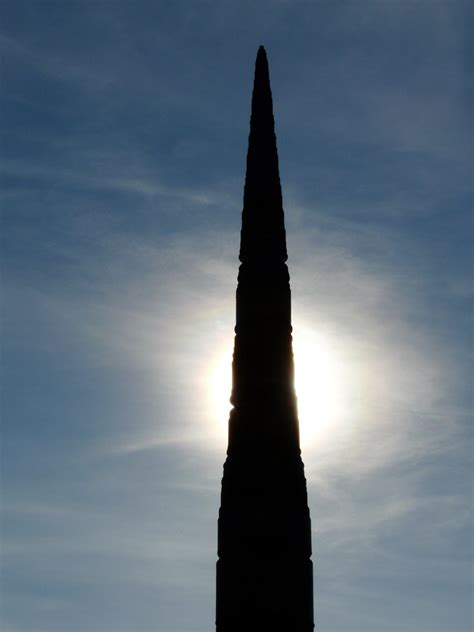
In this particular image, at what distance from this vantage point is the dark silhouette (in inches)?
331

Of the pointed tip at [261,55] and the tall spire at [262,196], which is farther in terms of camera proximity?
the pointed tip at [261,55]

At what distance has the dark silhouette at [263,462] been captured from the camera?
8.41 meters

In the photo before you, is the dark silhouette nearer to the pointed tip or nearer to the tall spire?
the tall spire

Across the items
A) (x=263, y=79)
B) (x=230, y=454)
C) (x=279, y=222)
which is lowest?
(x=230, y=454)

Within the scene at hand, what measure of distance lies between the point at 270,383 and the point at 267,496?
1.18 m

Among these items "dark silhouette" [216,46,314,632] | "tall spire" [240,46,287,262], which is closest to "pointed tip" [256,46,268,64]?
"tall spire" [240,46,287,262]

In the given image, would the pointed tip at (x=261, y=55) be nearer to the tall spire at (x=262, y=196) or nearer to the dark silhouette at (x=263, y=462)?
the tall spire at (x=262, y=196)

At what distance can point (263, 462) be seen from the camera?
29.3 ft

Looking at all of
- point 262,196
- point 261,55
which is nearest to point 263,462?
point 262,196

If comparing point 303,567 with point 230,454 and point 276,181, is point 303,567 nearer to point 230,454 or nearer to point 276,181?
point 230,454

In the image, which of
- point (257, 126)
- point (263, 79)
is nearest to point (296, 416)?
point (257, 126)

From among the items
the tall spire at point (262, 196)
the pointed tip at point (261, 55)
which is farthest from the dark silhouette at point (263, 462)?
the pointed tip at point (261, 55)

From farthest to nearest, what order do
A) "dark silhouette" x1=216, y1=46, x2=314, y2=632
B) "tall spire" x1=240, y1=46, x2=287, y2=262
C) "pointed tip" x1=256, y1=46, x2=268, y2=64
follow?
"pointed tip" x1=256, y1=46, x2=268, y2=64 → "tall spire" x1=240, y1=46, x2=287, y2=262 → "dark silhouette" x1=216, y1=46, x2=314, y2=632

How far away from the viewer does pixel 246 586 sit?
844 cm
